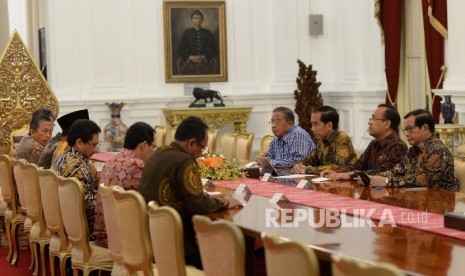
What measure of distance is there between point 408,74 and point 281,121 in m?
5.05

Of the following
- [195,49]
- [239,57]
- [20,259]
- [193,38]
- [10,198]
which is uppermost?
[193,38]

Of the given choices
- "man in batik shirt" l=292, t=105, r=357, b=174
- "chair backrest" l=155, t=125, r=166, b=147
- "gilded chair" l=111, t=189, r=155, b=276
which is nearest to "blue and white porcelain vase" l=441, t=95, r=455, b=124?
"man in batik shirt" l=292, t=105, r=357, b=174

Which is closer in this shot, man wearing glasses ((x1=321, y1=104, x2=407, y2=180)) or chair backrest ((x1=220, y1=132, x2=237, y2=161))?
man wearing glasses ((x1=321, y1=104, x2=407, y2=180))

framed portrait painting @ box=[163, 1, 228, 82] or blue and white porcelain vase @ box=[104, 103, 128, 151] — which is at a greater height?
framed portrait painting @ box=[163, 1, 228, 82]

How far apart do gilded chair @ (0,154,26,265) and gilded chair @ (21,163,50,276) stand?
2.60 ft

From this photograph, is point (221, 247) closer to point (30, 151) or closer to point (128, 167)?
point (128, 167)

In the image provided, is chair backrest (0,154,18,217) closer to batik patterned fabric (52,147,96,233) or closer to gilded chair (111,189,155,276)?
batik patterned fabric (52,147,96,233)

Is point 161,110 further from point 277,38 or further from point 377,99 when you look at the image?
point 377,99

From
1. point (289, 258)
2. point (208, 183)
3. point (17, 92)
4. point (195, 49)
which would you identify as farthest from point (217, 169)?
point (195, 49)

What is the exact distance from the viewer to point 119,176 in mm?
6098

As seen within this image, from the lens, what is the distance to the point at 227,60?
15312 millimetres

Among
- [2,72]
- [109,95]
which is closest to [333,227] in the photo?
[2,72]

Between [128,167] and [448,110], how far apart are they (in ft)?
19.3

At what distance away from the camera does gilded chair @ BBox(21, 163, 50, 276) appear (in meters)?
6.99
